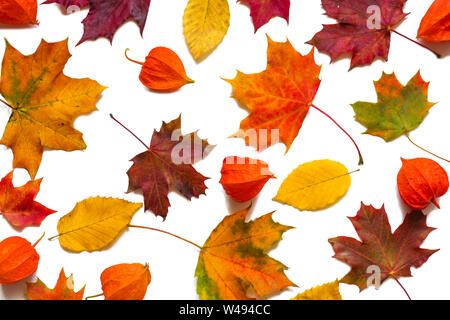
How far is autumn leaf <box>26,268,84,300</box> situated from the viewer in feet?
3.37

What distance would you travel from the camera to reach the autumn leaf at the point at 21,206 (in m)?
1.05

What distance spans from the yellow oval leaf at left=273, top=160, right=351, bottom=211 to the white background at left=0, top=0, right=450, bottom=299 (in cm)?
2

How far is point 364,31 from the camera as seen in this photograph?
108 cm

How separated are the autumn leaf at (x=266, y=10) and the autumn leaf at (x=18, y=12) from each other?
43 centimetres

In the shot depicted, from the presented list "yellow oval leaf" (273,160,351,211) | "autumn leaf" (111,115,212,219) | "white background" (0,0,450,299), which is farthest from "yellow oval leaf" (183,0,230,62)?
"yellow oval leaf" (273,160,351,211)

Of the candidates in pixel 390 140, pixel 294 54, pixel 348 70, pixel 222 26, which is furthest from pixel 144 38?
pixel 390 140

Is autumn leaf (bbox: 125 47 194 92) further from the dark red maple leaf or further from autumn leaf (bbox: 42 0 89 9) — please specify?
the dark red maple leaf

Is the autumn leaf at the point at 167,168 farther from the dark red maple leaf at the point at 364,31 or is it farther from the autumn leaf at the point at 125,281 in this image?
the dark red maple leaf at the point at 364,31

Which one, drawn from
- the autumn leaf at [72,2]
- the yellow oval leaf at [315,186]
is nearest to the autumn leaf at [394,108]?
the yellow oval leaf at [315,186]

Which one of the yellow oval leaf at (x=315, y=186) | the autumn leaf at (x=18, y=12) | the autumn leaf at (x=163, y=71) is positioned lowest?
the yellow oval leaf at (x=315, y=186)

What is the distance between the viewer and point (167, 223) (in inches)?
41.5

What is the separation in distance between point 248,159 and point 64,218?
36 centimetres

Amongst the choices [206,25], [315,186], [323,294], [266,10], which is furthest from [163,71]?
[323,294]

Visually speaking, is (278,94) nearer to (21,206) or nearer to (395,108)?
(395,108)
